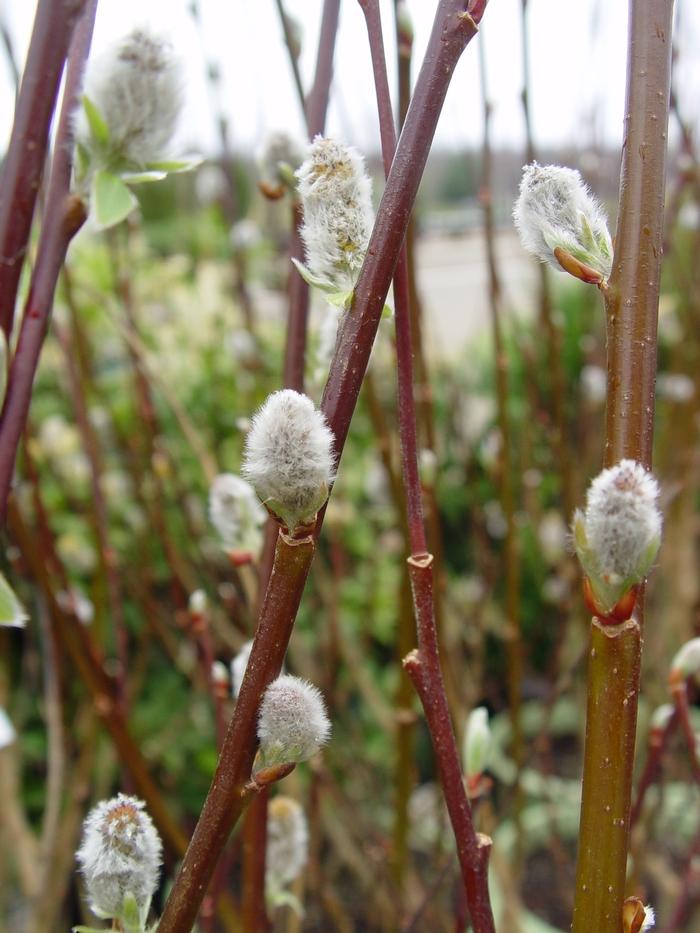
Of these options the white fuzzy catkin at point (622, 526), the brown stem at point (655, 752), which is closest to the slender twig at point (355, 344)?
the white fuzzy catkin at point (622, 526)

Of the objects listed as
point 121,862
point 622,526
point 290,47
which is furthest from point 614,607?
point 290,47

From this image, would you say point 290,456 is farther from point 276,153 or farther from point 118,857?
point 276,153

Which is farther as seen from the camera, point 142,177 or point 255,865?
point 255,865

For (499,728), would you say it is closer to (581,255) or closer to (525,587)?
(525,587)

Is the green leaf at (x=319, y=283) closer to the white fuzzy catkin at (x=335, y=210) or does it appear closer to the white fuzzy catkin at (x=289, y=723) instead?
the white fuzzy catkin at (x=335, y=210)

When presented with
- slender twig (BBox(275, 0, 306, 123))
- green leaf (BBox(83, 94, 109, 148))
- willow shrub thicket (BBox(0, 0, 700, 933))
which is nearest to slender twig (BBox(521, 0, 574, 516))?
willow shrub thicket (BBox(0, 0, 700, 933))
